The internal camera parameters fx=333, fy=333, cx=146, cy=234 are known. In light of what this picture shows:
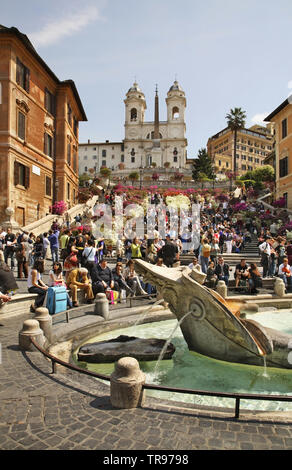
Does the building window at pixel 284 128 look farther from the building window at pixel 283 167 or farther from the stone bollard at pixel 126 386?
the stone bollard at pixel 126 386

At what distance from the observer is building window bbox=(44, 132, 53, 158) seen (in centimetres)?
2816

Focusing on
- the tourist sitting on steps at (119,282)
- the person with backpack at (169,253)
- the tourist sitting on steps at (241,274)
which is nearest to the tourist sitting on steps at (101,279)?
the tourist sitting on steps at (119,282)

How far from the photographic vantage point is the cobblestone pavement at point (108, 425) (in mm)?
3238

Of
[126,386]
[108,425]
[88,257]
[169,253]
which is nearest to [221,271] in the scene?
→ [169,253]

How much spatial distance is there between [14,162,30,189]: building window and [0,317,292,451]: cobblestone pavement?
20408 millimetres

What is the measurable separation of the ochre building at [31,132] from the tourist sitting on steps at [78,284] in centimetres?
1466

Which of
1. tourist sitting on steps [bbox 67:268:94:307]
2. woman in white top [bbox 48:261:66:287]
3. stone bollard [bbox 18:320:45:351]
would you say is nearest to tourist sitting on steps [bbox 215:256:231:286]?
tourist sitting on steps [bbox 67:268:94:307]

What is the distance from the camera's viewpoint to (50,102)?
29047 mm

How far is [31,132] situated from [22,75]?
3930 millimetres

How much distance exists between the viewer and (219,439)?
330cm

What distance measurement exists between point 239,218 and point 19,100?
66.1ft

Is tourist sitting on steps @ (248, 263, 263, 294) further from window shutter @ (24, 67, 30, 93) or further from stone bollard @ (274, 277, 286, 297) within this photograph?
window shutter @ (24, 67, 30, 93)

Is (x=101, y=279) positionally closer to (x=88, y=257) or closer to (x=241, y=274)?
(x=88, y=257)

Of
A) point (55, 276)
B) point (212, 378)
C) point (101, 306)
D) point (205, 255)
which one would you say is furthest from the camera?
point (205, 255)
